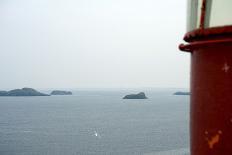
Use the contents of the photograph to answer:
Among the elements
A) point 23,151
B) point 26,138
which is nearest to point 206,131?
point 23,151

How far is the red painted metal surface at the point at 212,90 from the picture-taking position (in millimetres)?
2236

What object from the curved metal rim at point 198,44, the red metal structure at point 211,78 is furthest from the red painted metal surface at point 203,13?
the curved metal rim at point 198,44

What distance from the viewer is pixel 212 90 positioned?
92.8 inches

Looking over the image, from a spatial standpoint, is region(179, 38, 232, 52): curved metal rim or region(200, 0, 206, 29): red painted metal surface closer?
region(179, 38, 232, 52): curved metal rim

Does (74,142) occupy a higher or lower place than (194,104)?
lower

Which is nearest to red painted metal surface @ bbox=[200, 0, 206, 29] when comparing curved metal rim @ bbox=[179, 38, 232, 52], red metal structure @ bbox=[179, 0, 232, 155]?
red metal structure @ bbox=[179, 0, 232, 155]

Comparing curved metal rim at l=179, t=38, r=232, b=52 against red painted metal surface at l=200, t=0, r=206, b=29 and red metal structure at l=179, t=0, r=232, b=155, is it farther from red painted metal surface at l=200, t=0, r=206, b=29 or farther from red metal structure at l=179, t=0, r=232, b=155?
red painted metal surface at l=200, t=0, r=206, b=29

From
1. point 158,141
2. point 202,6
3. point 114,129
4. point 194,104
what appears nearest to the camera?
point 202,6

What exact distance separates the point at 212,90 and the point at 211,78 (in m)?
0.08

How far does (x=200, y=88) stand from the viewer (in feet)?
8.16

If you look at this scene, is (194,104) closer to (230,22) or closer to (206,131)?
(206,131)

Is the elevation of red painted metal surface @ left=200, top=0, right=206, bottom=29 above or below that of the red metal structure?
above

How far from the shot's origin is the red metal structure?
2.24 m

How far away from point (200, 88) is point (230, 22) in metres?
0.50
